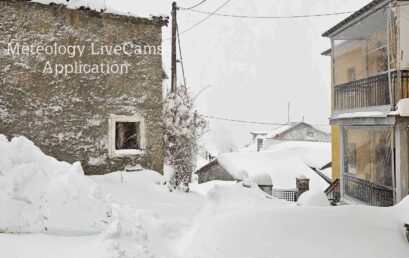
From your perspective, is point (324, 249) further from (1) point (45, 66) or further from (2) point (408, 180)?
(1) point (45, 66)

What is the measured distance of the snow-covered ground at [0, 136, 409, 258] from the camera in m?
4.84


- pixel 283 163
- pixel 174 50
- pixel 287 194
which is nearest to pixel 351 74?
pixel 287 194

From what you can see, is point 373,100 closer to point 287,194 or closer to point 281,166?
point 287,194

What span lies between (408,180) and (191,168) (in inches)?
288

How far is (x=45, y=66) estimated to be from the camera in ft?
32.4

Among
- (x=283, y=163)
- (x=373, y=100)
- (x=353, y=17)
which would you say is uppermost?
(x=353, y=17)

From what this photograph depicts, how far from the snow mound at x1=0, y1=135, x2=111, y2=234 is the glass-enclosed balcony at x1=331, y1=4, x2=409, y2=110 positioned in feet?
25.2

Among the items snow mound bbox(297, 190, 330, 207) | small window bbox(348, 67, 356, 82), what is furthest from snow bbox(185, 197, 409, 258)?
small window bbox(348, 67, 356, 82)

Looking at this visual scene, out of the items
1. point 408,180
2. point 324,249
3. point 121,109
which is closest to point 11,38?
point 121,109

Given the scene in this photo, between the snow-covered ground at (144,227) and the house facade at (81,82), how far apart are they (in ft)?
11.8

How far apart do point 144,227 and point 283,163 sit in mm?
20825

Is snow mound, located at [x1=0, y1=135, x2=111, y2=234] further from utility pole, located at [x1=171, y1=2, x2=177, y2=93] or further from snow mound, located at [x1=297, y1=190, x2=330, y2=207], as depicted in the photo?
utility pole, located at [x1=171, y1=2, x2=177, y2=93]

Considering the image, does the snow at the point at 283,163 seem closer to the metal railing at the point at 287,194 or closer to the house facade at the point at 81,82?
the metal railing at the point at 287,194

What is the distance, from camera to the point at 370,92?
10.6m
